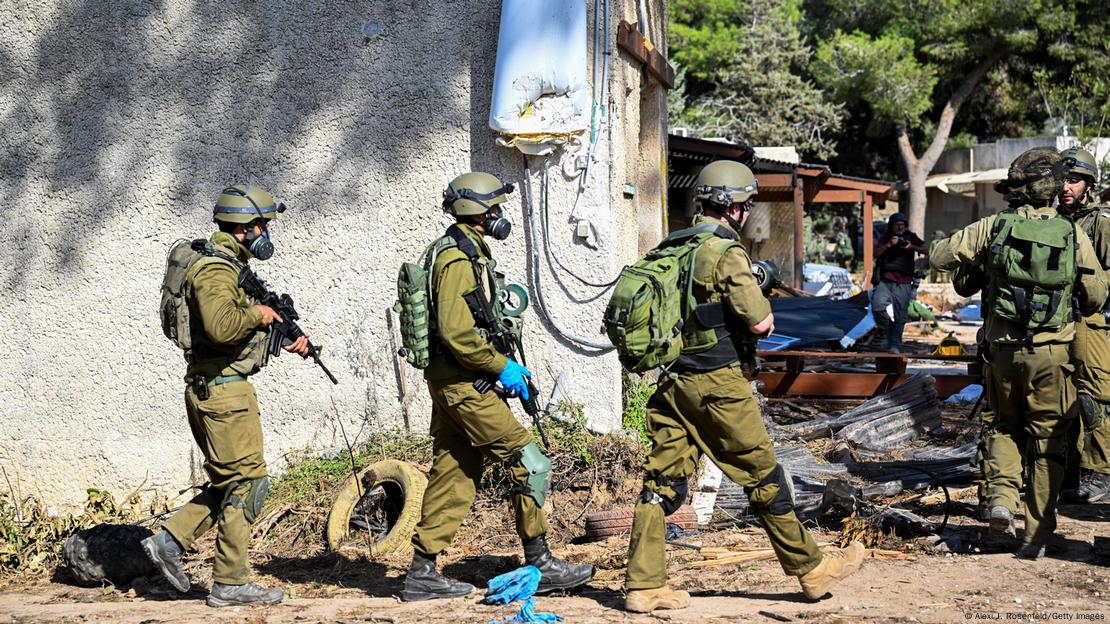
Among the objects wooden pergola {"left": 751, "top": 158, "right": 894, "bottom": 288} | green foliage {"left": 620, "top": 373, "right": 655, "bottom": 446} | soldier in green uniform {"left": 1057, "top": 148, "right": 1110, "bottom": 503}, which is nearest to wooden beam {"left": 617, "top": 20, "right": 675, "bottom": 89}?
green foliage {"left": 620, "top": 373, "right": 655, "bottom": 446}

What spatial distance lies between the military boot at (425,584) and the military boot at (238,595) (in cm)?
69

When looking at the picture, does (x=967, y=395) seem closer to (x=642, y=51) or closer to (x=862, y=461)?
(x=862, y=461)

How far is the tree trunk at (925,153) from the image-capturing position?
3098 centimetres

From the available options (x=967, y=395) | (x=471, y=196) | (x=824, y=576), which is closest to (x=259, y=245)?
(x=471, y=196)

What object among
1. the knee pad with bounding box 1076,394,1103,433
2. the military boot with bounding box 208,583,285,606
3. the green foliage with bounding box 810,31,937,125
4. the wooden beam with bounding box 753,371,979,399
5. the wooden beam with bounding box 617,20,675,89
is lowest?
the military boot with bounding box 208,583,285,606

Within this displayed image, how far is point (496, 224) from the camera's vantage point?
16.3 feet

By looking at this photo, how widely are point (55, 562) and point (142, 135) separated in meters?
2.64

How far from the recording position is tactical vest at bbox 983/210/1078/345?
5.14 metres

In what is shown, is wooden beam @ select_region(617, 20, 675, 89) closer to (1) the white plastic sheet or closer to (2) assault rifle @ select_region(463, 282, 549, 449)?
(1) the white plastic sheet

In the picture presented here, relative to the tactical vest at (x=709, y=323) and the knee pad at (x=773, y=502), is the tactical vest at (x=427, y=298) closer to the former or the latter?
the tactical vest at (x=709, y=323)

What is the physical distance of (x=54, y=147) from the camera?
685 centimetres

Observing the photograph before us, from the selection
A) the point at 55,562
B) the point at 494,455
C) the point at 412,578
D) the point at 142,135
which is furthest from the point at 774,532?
the point at 142,135

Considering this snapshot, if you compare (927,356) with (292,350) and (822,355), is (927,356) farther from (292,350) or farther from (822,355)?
(292,350)

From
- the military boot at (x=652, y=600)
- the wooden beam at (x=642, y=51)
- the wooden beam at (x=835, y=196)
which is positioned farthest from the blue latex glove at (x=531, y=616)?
the wooden beam at (x=835, y=196)
